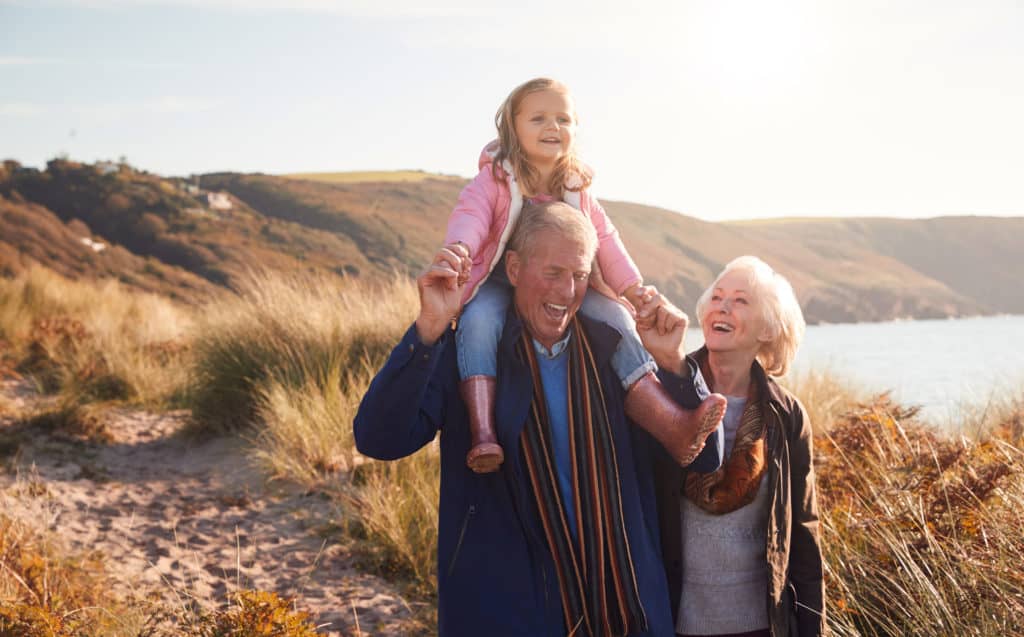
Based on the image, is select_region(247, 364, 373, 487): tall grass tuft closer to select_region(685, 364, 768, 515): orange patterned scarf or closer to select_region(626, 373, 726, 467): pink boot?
select_region(685, 364, 768, 515): orange patterned scarf

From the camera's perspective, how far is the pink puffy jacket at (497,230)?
2.72m

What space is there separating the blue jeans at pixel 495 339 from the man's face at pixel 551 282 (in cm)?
13

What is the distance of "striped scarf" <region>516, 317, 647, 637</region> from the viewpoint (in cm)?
219

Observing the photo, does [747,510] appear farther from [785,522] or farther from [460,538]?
[460,538]

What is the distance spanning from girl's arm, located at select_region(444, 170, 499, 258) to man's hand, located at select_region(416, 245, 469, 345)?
45 centimetres

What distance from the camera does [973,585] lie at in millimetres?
2750

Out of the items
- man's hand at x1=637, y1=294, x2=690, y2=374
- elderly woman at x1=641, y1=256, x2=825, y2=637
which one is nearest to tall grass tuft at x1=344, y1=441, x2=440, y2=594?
elderly woman at x1=641, y1=256, x2=825, y2=637

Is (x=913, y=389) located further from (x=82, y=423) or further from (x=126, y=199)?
(x=126, y=199)

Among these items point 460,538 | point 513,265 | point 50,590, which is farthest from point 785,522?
point 50,590

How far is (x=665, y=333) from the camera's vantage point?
237cm

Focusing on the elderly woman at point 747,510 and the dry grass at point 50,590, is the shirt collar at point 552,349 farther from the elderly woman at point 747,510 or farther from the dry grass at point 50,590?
the dry grass at point 50,590

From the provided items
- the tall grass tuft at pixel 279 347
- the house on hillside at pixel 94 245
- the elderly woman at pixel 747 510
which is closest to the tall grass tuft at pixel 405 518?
the tall grass tuft at pixel 279 347

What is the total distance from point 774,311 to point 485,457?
1.13 meters

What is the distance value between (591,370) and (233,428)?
6853 mm
